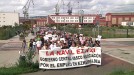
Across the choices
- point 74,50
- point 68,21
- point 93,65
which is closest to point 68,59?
point 74,50

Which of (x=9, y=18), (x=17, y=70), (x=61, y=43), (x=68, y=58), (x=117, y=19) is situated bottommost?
(x=17, y=70)

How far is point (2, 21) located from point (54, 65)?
163477 millimetres

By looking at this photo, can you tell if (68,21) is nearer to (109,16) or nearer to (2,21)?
(109,16)

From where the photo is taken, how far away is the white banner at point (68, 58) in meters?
14.4

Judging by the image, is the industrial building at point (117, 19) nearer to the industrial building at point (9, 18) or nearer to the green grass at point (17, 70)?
the industrial building at point (9, 18)

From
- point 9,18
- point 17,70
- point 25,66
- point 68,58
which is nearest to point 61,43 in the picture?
point 68,58

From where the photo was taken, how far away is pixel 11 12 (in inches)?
7008

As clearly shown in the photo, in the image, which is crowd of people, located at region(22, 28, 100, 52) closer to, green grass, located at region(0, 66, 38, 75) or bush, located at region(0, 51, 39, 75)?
bush, located at region(0, 51, 39, 75)

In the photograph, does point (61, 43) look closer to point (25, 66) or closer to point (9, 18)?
point (25, 66)

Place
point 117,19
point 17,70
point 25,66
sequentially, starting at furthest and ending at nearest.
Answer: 1. point 117,19
2. point 25,66
3. point 17,70

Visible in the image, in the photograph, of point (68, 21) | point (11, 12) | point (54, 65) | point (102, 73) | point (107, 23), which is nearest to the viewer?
point (102, 73)

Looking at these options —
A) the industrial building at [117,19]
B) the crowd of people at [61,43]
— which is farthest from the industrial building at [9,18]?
the crowd of people at [61,43]

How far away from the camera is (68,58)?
588 inches

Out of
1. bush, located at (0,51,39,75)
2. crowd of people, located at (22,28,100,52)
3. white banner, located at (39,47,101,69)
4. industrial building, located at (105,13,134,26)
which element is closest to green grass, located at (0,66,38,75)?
bush, located at (0,51,39,75)
